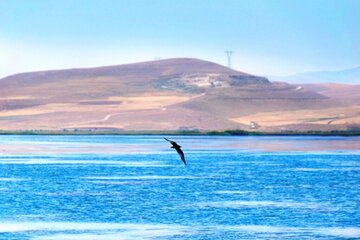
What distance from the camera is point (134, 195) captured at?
58.8 metres

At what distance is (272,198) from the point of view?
57312mm

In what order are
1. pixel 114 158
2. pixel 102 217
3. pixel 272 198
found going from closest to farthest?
pixel 102 217 → pixel 272 198 → pixel 114 158

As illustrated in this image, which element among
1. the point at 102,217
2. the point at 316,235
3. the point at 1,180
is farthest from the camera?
the point at 1,180

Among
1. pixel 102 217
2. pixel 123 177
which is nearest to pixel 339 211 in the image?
pixel 102 217

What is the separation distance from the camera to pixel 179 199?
5634 cm

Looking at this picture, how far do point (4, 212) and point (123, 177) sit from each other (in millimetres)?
26069

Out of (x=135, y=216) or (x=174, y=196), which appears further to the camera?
(x=174, y=196)

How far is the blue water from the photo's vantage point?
141 ft

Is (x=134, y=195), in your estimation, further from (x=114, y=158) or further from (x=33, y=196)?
(x=114, y=158)

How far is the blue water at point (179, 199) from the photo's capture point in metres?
43.0

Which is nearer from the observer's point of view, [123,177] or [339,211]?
[339,211]

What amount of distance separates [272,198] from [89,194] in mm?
9241

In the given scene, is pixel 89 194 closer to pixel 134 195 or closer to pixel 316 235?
pixel 134 195

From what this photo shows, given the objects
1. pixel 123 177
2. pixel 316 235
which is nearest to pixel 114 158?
pixel 123 177
